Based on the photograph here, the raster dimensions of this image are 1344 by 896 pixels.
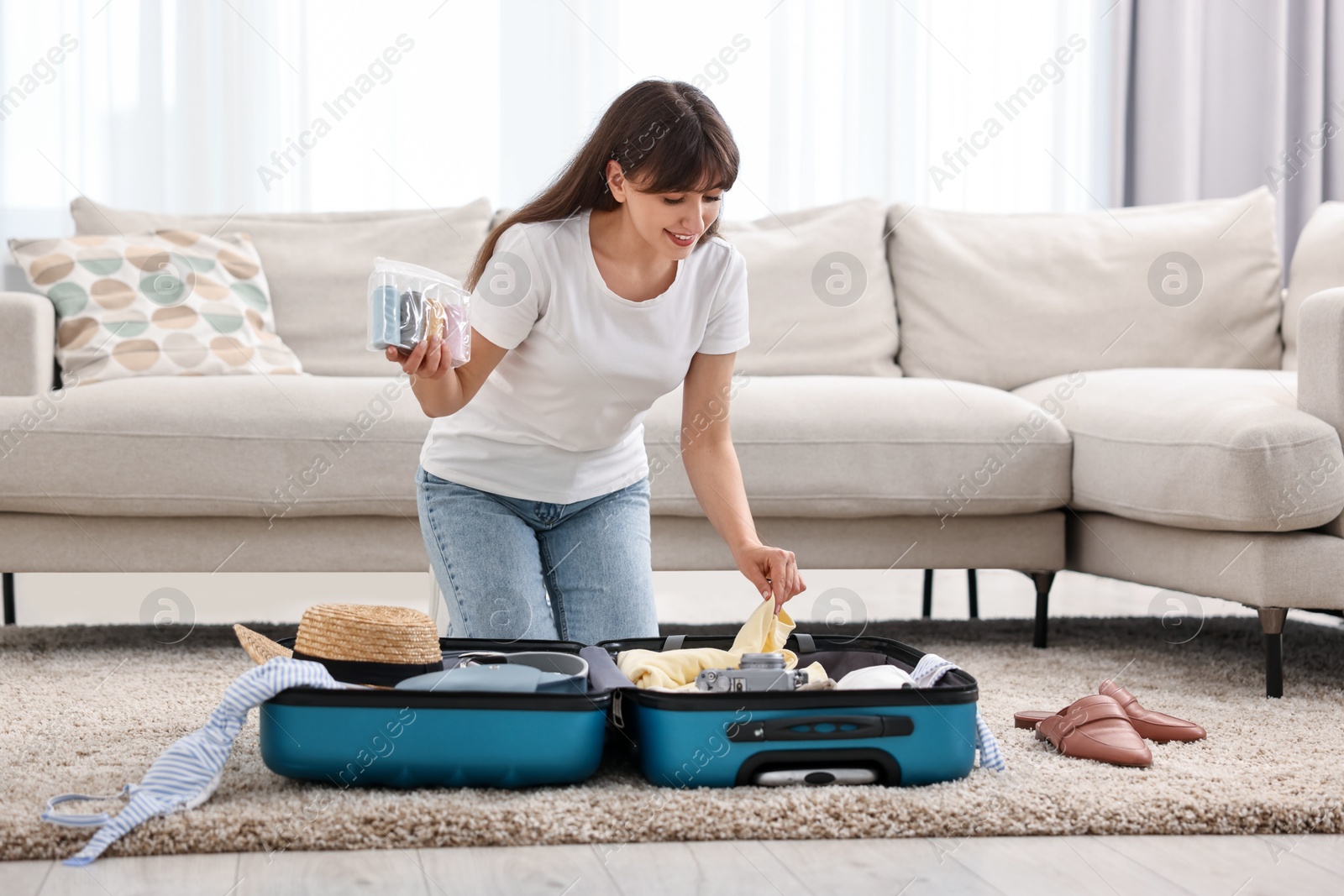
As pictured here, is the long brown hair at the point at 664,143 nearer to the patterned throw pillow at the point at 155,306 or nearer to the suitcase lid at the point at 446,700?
the suitcase lid at the point at 446,700

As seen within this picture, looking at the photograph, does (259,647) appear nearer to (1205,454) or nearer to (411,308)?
(411,308)

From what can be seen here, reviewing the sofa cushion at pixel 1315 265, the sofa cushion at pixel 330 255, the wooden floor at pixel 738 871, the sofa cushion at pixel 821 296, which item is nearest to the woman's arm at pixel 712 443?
the wooden floor at pixel 738 871

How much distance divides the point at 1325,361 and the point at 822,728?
43.7 inches

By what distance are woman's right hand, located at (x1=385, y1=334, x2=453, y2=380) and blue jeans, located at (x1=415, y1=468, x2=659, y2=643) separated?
30cm

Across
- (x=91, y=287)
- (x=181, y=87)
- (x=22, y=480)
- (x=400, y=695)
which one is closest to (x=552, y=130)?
(x=181, y=87)

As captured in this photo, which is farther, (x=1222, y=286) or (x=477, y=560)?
(x=1222, y=286)

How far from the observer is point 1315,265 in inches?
101

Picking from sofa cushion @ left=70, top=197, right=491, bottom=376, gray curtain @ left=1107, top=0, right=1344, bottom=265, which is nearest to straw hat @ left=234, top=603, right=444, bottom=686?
sofa cushion @ left=70, top=197, right=491, bottom=376

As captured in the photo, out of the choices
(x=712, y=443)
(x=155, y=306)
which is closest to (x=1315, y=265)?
(x=712, y=443)

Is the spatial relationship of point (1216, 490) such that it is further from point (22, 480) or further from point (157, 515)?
point (22, 480)

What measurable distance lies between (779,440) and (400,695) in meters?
1.04

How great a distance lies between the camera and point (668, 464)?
2.02 metres

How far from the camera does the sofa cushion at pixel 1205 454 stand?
175 cm

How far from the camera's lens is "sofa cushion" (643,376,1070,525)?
6.73 feet
